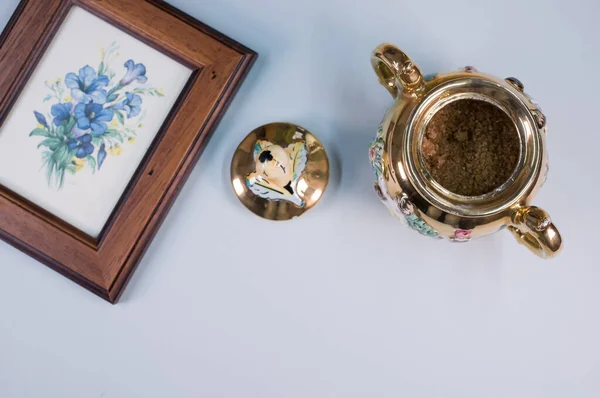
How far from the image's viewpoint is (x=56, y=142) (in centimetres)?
70

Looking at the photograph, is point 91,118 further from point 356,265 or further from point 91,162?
point 356,265

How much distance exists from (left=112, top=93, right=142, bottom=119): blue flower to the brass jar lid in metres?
0.13

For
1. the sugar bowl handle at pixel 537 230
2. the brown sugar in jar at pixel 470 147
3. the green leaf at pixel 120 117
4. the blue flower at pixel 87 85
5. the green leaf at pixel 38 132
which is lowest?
the green leaf at pixel 38 132

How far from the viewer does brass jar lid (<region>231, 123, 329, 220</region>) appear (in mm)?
682

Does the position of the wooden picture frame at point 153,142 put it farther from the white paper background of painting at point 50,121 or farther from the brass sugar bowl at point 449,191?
the brass sugar bowl at point 449,191

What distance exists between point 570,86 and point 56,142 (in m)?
0.62

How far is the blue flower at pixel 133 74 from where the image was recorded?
69 cm

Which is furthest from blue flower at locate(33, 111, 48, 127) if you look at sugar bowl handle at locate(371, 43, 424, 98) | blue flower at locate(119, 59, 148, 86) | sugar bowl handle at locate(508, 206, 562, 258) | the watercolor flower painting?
sugar bowl handle at locate(508, 206, 562, 258)

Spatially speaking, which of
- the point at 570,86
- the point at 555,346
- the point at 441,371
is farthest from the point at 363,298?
the point at 570,86

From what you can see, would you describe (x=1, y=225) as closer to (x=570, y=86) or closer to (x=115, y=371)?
(x=115, y=371)

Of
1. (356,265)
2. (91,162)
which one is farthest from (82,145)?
(356,265)

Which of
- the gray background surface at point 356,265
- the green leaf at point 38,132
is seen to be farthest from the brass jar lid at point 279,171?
the green leaf at point 38,132

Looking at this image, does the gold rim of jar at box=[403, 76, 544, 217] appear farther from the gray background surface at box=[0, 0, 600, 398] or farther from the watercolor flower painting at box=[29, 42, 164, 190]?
the watercolor flower painting at box=[29, 42, 164, 190]

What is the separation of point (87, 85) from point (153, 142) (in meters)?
0.11
